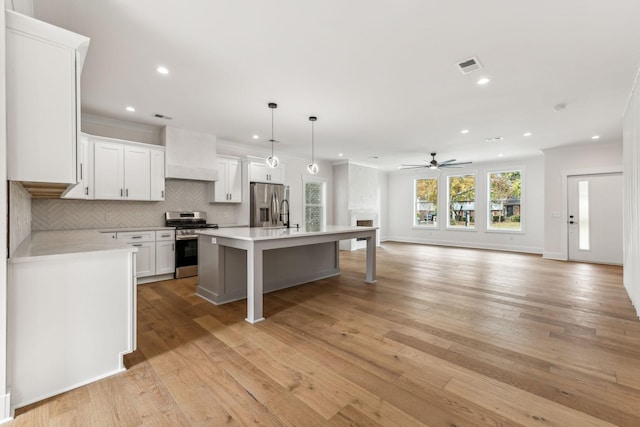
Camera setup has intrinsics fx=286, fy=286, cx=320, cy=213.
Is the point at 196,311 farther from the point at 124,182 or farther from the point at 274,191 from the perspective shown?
the point at 274,191

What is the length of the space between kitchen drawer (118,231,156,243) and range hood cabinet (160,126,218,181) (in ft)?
3.47

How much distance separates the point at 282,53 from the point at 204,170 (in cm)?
328

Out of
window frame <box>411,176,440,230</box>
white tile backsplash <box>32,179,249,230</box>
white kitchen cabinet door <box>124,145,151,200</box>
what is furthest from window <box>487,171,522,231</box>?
white kitchen cabinet door <box>124,145,151,200</box>

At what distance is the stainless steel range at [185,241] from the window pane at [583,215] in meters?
8.03

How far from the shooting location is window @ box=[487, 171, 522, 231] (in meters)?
8.20

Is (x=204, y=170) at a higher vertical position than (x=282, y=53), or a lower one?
lower

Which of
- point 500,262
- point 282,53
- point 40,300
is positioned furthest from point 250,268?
point 500,262

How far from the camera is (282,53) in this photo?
2.75m

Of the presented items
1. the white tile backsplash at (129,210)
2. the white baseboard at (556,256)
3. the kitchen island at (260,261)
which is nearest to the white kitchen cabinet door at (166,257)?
the white tile backsplash at (129,210)

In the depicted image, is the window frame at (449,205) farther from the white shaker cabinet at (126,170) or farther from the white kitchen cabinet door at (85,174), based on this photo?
the white kitchen cabinet door at (85,174)

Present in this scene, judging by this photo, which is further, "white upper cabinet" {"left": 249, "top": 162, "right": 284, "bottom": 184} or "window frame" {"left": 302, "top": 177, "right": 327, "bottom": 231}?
"window frame" {"left": 302, "top": 177, "right": 327, "bottom": 231}

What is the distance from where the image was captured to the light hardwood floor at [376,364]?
5.44ft

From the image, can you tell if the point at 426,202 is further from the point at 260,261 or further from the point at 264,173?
the point at 260,261

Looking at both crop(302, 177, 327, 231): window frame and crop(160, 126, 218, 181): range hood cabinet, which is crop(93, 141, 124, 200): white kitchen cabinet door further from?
crop(302, 177, 327, 231): window frame
